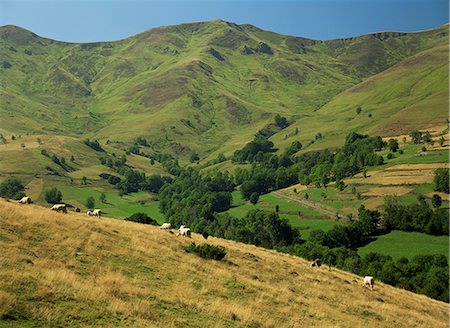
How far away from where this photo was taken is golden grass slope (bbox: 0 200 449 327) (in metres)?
17.8

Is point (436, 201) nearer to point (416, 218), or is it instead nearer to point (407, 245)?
point (416, 218)

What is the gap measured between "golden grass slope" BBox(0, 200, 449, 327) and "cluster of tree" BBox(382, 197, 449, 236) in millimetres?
107058

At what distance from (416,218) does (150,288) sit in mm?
141043

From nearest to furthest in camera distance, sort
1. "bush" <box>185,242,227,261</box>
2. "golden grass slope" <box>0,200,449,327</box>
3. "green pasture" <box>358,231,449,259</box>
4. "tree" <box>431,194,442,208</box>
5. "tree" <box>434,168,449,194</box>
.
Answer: "golden grass slope" <box>0,200,449,327</box> → "bush" <box>185,242,227,261</box> → "green pasture" <box>358,231,449,259</box> → "tree" <box>431,194,442,208</box> → "tree" <box>434,168,449,194</box>

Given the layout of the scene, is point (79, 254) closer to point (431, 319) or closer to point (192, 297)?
point (192, 297)

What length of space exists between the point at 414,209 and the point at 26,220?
14632cm

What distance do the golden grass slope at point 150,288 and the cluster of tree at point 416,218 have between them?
351 feet

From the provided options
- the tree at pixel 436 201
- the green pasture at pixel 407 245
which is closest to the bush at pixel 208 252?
the green pasture at pixel 407 245

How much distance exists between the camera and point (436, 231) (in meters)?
138

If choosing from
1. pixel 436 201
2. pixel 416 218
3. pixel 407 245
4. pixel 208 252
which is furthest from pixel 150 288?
pixel 436 201

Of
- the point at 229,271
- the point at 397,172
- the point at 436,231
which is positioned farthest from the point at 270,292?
the point at 397,172

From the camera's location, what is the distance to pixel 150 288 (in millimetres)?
23250

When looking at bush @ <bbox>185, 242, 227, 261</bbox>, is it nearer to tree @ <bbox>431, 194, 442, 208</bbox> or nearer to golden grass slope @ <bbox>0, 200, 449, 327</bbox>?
golden grass slope @ <bbox>0, 200, 449, 327</bbox>

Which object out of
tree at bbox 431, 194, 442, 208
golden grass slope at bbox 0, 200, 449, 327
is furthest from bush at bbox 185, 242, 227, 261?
tree at bbox 431, 194, 442, 208
